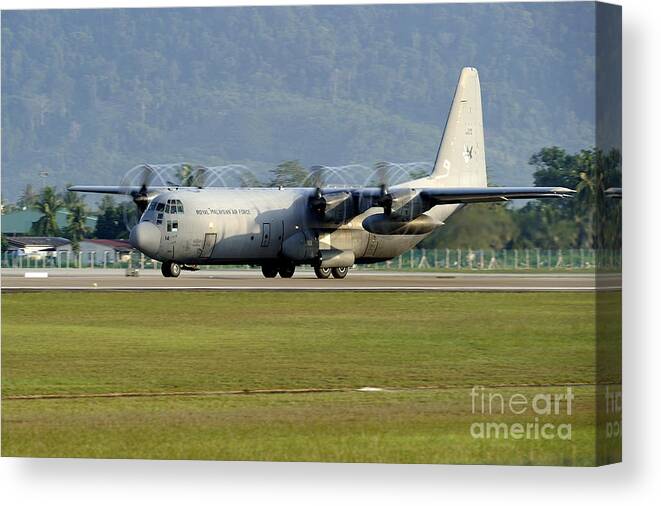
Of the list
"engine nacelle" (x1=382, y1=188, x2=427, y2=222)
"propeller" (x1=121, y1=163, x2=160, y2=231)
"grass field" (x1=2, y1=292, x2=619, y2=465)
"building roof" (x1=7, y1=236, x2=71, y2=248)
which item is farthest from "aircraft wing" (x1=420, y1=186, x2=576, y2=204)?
"building roof" (x1=7, y1=236, x2=71, y2=248)

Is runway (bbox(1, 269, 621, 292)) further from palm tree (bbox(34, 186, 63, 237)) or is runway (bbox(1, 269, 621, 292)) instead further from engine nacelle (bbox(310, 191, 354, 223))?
palm tree (bbox(34, 186, 63, 237))

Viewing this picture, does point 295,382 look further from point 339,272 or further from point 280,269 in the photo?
point 339,272

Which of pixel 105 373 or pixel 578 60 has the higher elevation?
pixel 578 60

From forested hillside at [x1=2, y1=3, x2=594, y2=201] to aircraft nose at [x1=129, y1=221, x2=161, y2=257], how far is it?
377cm

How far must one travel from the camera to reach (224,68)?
5034 inches

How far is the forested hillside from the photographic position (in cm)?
1745

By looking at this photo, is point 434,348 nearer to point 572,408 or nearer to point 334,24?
point 572,408

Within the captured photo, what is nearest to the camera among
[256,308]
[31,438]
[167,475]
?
[167,475]

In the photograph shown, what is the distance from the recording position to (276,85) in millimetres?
165625

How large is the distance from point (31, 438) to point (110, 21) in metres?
6.32

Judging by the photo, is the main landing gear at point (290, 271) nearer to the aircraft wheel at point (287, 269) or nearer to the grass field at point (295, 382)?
the aircraft wheel at point (287, 269)

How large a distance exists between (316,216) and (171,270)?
19.1 ft

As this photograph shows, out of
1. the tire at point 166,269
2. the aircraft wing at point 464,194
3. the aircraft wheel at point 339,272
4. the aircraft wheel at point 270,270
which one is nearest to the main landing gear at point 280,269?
the aircraft wheel at point 270,270

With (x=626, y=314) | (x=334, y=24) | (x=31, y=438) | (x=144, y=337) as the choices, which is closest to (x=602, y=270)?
(x=626, y=314)
